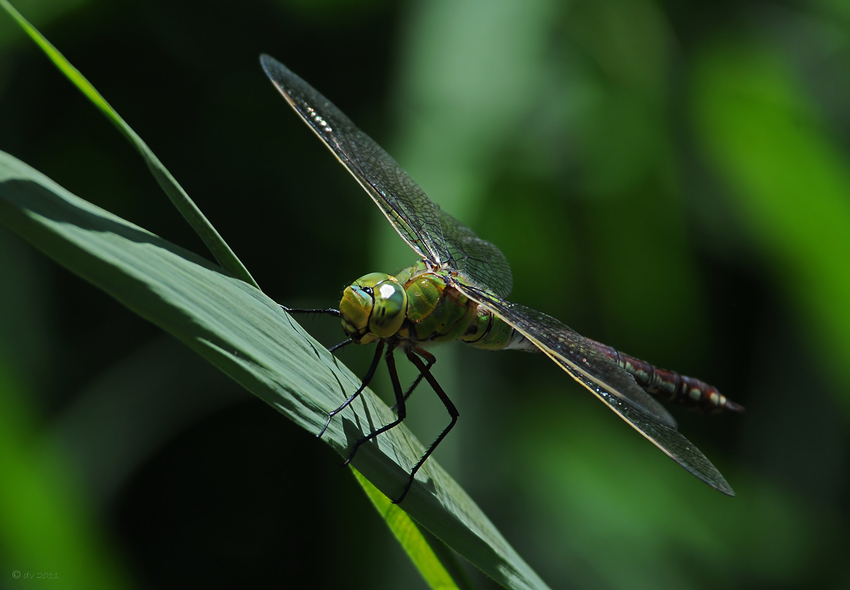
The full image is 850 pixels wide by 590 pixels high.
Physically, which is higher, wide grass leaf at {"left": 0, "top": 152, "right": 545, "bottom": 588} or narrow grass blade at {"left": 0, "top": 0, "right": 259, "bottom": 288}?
narrow grass blade at {"left": 0, "top": 0, "right": 259, "bottom": 288}

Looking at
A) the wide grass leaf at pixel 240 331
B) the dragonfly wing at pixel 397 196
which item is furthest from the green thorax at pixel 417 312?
the wide grass leaf at pixel 240 331

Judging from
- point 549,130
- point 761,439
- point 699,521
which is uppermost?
point 549,130

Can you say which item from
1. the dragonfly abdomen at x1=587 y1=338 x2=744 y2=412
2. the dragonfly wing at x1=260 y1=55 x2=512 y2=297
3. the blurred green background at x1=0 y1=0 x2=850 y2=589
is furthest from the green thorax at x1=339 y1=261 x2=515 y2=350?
the dragonfly abdomen at x1=587 y1=338 x2=744 y2=412

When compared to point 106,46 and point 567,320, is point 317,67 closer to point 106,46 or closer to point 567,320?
point 106,46

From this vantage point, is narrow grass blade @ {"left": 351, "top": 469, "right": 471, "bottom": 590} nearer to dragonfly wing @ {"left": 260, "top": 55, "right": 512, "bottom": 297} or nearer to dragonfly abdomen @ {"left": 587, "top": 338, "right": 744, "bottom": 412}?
dragonfly wing @ {"left": 260, "top": 55, "right": 512, "bottom": 297}

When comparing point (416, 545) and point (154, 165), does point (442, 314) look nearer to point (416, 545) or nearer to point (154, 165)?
point (416, 545)

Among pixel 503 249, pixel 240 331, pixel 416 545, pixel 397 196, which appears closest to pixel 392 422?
pixel 416 545

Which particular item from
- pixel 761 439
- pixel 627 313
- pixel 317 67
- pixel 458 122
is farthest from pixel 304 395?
pixel 761 439

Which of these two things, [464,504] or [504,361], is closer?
[464,504]
